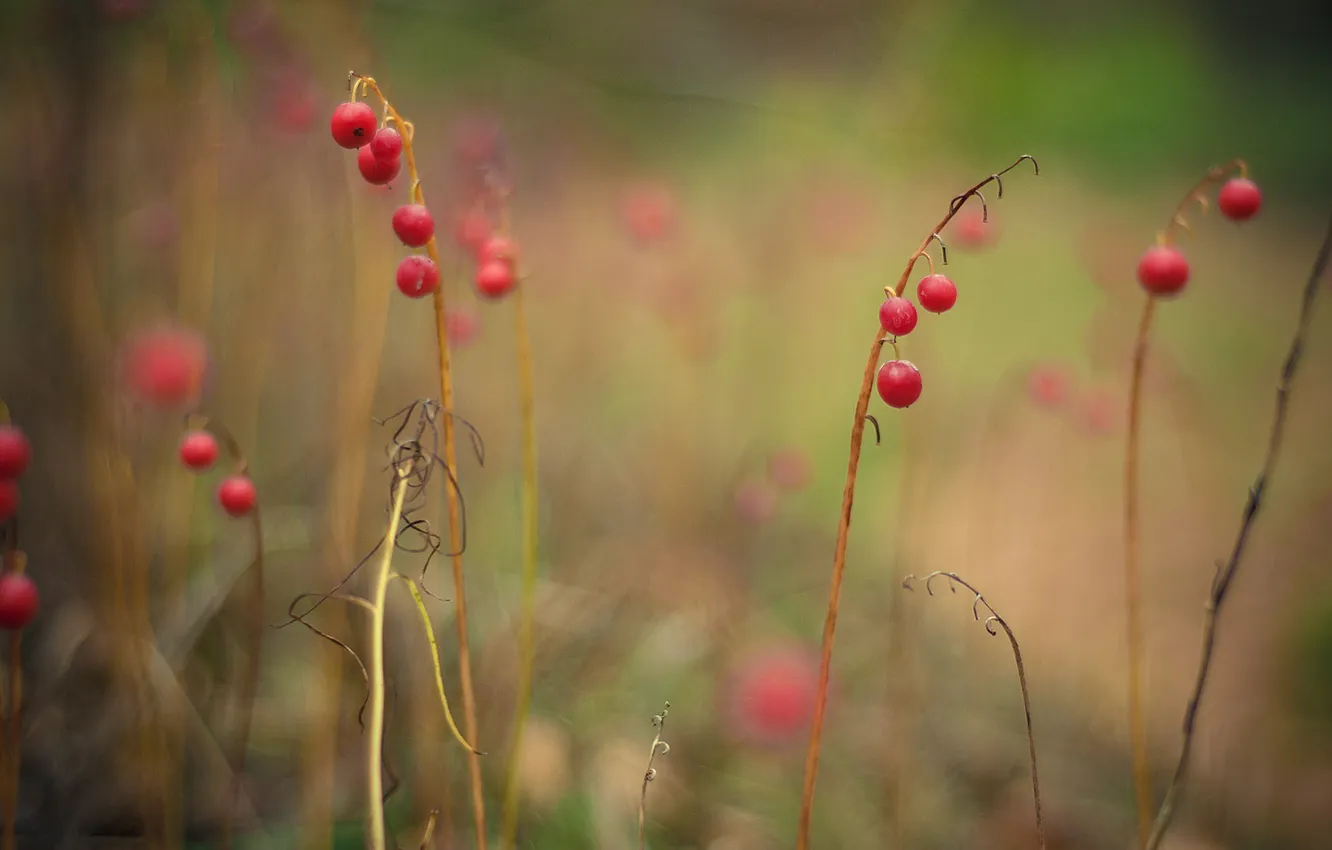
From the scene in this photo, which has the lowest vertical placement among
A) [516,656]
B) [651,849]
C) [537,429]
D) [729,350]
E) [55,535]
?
[651,849]

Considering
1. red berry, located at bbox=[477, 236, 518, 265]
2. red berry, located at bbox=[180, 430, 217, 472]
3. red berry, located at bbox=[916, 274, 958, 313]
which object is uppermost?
red berry, located at bbox=[477, 236, 518, 265]

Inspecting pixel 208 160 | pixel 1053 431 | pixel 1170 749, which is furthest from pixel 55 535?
pixel 1053 431

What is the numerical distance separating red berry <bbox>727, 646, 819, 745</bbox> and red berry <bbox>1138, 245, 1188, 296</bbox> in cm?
87

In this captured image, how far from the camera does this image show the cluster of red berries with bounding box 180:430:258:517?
0.71 meters

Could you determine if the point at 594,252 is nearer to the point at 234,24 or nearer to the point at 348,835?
the point at 234,24

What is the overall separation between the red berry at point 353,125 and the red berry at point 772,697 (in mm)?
1066

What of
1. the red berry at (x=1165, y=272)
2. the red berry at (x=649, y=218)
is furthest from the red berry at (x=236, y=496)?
the red berry at (x=649, y=218)

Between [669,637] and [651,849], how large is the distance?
16.3 inches

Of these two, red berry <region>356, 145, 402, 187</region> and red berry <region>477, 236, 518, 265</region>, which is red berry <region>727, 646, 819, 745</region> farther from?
red berry <region>356, 145, 402, 187</region>

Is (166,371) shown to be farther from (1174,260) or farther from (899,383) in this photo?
(1174,260)

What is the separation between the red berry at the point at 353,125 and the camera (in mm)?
552

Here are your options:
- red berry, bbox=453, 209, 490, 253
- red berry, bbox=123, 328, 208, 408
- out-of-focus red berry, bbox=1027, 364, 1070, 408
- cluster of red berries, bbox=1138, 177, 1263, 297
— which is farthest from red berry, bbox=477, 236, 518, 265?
out-of-focus red berry, bbox=1027, 364, 1070, 408

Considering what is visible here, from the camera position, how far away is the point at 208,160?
1130mm

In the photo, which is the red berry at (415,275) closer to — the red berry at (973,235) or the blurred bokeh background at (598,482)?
the blurred bokeh background at (598,482)
